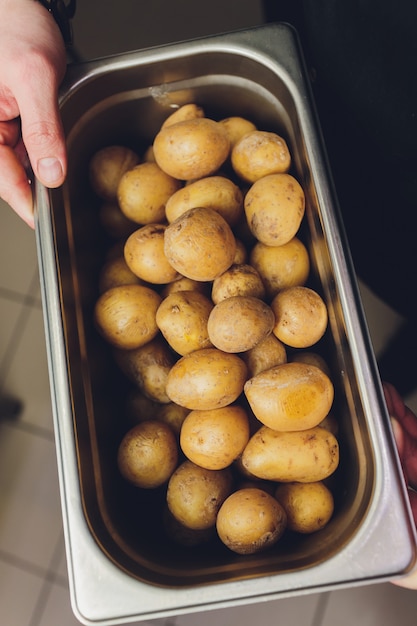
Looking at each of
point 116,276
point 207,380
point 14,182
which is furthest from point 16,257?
point 207,380

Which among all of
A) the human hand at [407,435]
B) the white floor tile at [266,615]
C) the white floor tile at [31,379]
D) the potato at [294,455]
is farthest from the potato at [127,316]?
the white floor tile at [266,615]

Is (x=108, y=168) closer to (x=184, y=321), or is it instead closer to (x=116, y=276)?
(x=116, y=276)

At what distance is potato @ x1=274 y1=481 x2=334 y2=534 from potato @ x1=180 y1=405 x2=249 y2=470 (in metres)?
0.09

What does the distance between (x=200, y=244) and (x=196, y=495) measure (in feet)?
1.04

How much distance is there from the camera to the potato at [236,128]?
78cm

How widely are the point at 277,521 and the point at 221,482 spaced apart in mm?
94

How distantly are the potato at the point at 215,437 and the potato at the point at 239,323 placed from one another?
0.09 m

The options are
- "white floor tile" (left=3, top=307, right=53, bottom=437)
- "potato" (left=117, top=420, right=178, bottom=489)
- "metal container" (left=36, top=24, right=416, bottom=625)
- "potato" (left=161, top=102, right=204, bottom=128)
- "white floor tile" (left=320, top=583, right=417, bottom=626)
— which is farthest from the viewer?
"white floor tile" (left=3, top=307, right=53, bottom=437)

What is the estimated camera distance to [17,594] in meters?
1.09

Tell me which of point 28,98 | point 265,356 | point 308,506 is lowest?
point 308,506

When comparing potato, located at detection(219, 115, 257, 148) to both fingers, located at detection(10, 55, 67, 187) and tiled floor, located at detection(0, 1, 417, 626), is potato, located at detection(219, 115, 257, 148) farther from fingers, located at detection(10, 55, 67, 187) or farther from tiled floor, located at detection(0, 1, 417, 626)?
tiled floor, located at detection(0, 1, 417, 626)

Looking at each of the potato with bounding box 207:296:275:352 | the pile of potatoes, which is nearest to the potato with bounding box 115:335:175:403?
the pile of potatoes

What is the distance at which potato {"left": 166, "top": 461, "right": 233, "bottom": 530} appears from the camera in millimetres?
654

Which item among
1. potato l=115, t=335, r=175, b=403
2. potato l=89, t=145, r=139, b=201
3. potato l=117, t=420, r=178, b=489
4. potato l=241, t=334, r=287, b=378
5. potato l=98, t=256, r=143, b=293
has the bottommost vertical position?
potato l=117, t=420, r=178, b=489
